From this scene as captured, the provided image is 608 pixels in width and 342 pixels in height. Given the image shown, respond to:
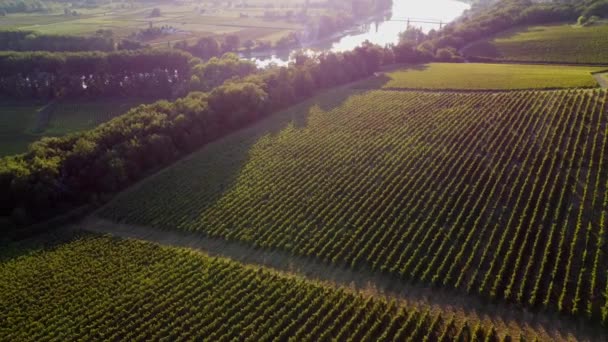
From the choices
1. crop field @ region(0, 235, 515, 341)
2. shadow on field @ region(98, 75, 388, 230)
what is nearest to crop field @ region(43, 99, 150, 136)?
shadow on field @ region(98, 75, 388, 230)

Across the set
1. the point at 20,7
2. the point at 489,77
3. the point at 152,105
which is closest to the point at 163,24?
the point at 20,7

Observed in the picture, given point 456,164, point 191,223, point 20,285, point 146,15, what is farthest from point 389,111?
point 146,15

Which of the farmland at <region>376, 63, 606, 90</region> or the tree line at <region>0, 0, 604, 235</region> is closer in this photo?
the tree line at <region>0, 0, 604, 235</region>

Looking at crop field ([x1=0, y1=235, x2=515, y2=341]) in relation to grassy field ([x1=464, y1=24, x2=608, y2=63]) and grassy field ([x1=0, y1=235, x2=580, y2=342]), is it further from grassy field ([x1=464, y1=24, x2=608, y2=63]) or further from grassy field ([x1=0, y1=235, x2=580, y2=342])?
grassy field ([x1=464, y1=24, x2=608, y2=63])

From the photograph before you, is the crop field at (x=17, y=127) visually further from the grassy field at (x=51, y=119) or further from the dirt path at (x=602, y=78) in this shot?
the dirt path at (x=602, y=78)

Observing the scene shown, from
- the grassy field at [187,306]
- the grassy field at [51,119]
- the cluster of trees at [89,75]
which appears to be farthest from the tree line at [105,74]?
the grassy field at [187,306]

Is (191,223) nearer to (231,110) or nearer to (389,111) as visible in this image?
(231,110)
